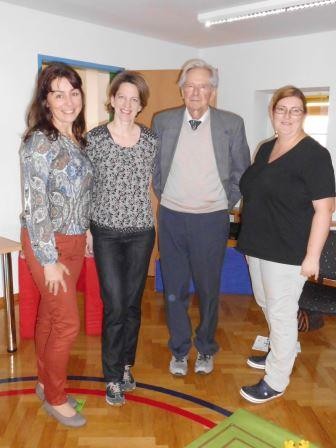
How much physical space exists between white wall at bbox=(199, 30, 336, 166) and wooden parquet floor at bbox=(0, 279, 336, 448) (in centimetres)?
244

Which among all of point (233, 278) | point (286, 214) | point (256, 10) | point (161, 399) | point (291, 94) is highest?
point (256, 10)

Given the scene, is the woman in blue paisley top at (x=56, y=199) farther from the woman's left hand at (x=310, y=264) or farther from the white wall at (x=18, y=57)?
the white wall at (x=18, y=57)

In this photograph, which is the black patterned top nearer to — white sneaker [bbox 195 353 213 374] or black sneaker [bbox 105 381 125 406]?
black sneaker [bbox 105 381 125 406]

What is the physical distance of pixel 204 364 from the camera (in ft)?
8.48

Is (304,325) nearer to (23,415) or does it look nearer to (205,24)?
(23,415)

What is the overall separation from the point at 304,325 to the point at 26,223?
6.69 feet

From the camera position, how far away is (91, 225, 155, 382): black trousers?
2.07 m

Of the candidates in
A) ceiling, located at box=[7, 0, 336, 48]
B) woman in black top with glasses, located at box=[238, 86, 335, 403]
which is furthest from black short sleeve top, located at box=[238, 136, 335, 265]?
ceiling, located at box=[7, 0, 336, 48]

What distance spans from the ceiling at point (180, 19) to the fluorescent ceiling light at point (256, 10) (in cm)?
6

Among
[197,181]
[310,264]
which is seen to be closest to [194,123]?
[197,181]

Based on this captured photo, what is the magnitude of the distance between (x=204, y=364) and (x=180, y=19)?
285 cm

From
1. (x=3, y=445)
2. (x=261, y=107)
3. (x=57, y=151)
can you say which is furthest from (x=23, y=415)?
(x=261, y=107)

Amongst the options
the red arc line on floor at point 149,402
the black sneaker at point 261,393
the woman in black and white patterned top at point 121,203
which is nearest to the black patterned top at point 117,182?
the woman in black and white patterned top at point 121,203

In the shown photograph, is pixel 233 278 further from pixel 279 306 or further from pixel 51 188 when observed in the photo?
pixel 51 188
